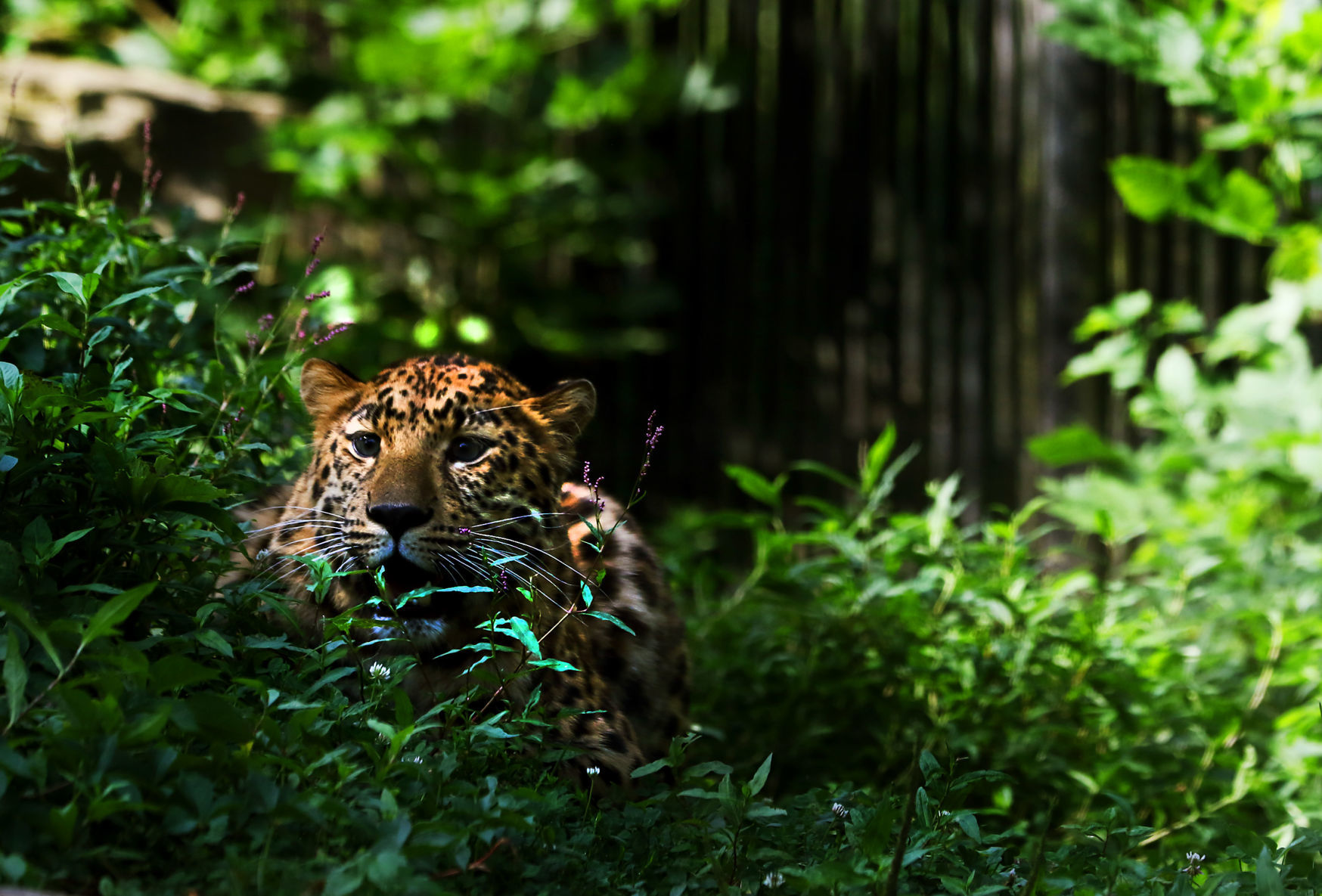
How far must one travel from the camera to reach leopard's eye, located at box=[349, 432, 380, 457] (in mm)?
2656

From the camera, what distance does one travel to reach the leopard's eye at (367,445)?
8.71ft

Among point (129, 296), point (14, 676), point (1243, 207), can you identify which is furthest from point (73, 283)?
point (1243, 207)

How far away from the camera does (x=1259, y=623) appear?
383 cm

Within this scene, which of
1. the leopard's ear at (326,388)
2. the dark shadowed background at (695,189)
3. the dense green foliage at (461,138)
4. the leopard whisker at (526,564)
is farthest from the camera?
the dense green foliage at (461,138)

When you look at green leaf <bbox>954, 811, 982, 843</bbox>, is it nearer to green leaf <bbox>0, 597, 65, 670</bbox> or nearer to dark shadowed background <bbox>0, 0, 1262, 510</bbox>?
green leaf <bbox>0, 597, 65, 670</bbox>

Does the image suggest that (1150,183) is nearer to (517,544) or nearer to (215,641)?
(517,544)

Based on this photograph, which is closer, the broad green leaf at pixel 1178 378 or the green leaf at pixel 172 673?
the green leaf at pixel 172 673

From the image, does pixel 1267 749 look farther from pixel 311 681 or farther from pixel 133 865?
pixel 133 865

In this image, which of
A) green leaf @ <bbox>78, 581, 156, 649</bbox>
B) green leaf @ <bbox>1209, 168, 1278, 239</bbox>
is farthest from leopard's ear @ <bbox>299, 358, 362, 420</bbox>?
green leaf @ <bbox>1209, 168, 1278, 239</bbox>

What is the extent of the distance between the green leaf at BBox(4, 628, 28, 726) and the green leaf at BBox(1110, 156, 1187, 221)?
3941 mm

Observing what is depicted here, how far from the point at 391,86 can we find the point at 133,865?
Answer: 5446 mm

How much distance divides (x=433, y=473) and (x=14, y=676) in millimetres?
998

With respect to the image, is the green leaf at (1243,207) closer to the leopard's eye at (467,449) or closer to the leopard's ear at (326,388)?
the leopard's eye at (467,449)

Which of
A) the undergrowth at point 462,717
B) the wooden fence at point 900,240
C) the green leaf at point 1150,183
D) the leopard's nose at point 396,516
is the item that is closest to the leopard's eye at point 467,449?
the leopard's nose at point 396,516
